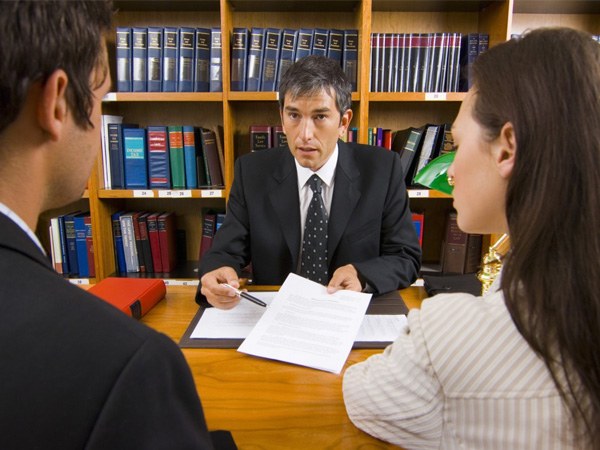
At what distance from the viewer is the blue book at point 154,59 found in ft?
7.29

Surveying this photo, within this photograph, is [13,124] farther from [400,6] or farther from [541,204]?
[400,6]

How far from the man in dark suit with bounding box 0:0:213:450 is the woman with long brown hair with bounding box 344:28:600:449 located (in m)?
0.32

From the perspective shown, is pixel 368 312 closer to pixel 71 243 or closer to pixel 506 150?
pixel 506 150

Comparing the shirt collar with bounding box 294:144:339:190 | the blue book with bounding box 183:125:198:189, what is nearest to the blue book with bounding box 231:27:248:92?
the blue book with bounding box 183:125:198:189

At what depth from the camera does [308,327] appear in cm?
101

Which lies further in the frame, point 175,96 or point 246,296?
point 175,96

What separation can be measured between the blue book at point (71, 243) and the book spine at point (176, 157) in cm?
60

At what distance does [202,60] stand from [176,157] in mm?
Answer: 506

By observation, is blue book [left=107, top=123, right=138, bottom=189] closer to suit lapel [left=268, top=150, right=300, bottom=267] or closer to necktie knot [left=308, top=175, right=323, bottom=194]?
suit lapel [left=268, top=150, right=300, bottom=267]

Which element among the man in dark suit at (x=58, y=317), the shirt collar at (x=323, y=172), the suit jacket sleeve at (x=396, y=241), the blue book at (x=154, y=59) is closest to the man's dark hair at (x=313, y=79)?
the shirt collar at (x=323, y=172)

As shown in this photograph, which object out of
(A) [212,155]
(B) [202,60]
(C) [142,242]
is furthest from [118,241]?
(B) [202,60]

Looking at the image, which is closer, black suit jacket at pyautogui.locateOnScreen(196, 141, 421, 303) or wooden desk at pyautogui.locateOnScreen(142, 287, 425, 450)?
wooden desk at pyautogui.locateOnScreen(142, 287, 425, 450)

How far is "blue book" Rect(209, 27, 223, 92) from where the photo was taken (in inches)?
87.4

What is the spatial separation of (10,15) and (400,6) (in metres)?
2.32
